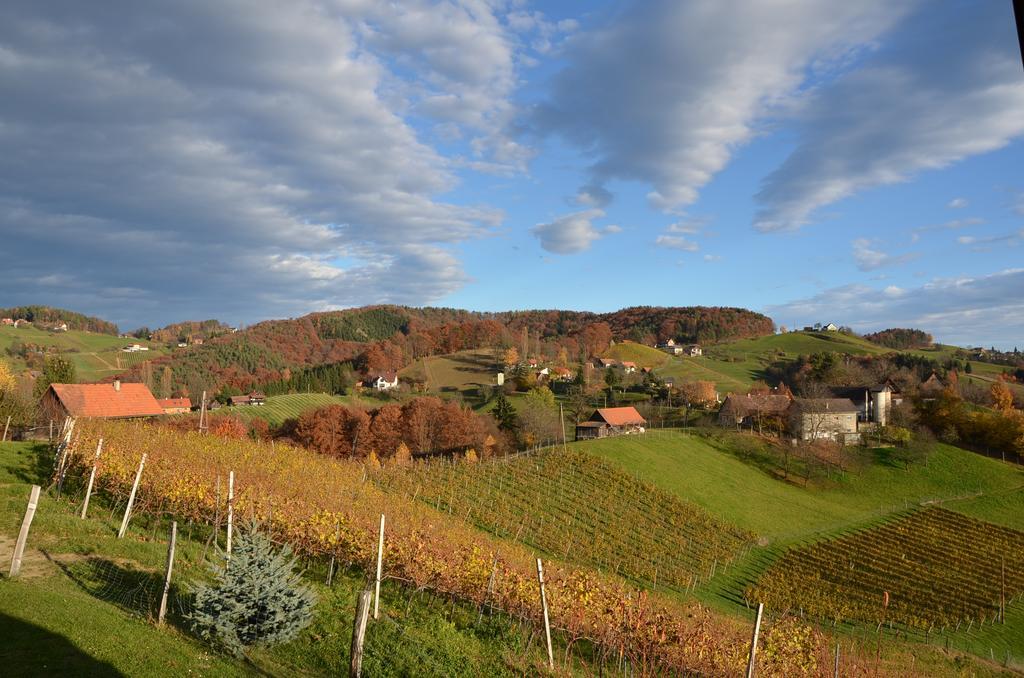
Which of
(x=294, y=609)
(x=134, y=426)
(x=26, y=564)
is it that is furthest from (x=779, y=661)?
(x=134, y=426)

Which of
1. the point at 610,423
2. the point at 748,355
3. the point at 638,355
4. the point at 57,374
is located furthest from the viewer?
the point at 638,355

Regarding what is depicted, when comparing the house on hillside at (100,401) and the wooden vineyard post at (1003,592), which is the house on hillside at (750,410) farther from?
the house on hillside at (100,401)

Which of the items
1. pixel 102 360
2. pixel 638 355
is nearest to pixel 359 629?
pixel 638 355

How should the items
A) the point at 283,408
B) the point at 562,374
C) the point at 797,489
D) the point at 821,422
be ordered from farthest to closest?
1. the point at 562,374
2. the point at 283,408
3. the point at 821,422
4. the point at 797,489

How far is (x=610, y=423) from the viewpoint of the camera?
73625 mm

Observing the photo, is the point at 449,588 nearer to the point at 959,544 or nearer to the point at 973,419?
the point at 959,544

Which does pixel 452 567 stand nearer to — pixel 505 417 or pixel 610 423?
pixel 610 423

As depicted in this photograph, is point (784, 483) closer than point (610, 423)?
Yes

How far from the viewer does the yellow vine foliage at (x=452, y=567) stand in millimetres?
12242

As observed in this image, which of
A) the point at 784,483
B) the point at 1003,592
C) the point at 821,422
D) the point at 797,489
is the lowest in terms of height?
the point at 1003,592

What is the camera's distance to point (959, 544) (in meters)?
40.3

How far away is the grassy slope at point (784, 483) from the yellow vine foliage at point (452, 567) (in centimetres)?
2855

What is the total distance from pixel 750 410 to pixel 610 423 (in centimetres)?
1787

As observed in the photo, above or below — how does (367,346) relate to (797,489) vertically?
above
